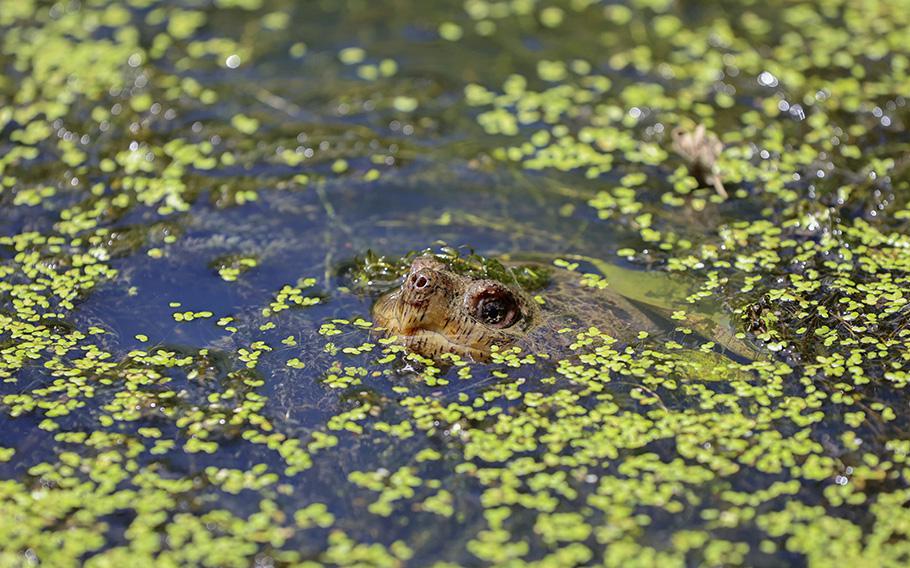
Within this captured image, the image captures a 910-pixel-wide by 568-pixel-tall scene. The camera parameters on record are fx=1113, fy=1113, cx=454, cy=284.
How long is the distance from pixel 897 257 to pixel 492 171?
1927 mm

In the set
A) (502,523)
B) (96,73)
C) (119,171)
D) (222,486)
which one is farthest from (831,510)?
(96,73)

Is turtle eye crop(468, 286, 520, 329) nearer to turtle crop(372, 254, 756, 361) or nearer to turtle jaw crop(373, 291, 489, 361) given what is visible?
turtle crop(372, 254, 756, 361)

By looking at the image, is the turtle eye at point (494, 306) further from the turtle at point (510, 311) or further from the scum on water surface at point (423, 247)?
the scum on water surface at point (423, 247)

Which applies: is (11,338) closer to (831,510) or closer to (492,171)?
(492,171)

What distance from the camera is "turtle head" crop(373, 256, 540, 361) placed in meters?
4.11

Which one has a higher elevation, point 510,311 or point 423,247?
point 510,311

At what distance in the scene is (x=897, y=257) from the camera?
4.70 metres

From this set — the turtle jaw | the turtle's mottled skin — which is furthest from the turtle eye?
the turtle jaw

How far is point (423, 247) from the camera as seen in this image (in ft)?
16.4

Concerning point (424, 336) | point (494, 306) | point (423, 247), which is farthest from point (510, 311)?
point (423, 247)

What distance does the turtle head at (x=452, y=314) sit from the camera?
411cm

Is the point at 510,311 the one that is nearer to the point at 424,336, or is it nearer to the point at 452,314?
the point at 452,314

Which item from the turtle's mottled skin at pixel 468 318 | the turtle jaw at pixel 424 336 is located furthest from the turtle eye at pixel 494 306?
the turtle jaw at pixel 424 336

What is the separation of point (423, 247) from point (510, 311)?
34.4 inches
